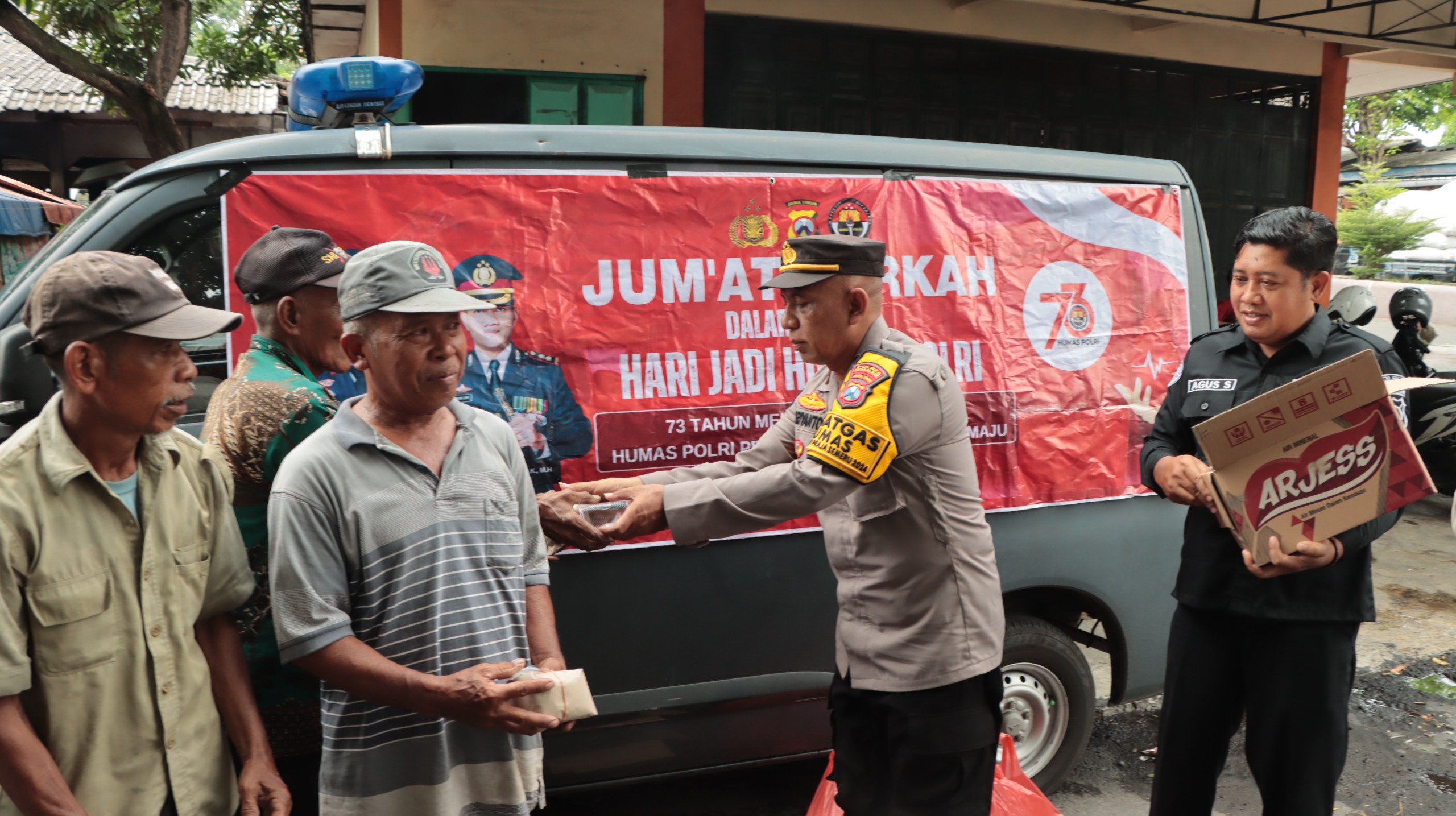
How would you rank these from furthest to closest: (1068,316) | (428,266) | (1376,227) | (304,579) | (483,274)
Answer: (1376,227), (1068,316), (483,274), (428,266), (304,579)

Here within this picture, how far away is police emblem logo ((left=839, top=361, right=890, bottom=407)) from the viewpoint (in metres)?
2.24

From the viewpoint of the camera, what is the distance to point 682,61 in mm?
7332

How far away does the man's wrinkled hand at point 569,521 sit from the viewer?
2461mm

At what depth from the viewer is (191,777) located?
1.67 metres

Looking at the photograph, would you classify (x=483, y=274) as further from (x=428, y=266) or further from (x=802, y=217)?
(x=802, y=217)

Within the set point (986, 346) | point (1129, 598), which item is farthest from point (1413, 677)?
point (986, 346)

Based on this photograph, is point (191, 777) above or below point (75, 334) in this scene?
below

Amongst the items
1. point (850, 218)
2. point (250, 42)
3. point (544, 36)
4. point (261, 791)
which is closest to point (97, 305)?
point (261, 791)

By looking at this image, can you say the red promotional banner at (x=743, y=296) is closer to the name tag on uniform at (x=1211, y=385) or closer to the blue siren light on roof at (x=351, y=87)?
the blue siren light on roof at (x=351, y=87)

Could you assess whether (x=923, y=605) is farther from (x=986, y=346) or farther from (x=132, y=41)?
(x=132, y=41)

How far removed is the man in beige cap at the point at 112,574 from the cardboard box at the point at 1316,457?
2.19 meters

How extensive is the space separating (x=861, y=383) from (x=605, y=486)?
0.77 meters

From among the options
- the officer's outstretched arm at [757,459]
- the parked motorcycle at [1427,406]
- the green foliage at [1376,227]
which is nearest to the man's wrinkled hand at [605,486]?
the officer's outstretched arm at [757,459]

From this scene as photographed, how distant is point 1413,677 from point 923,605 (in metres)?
3.91
